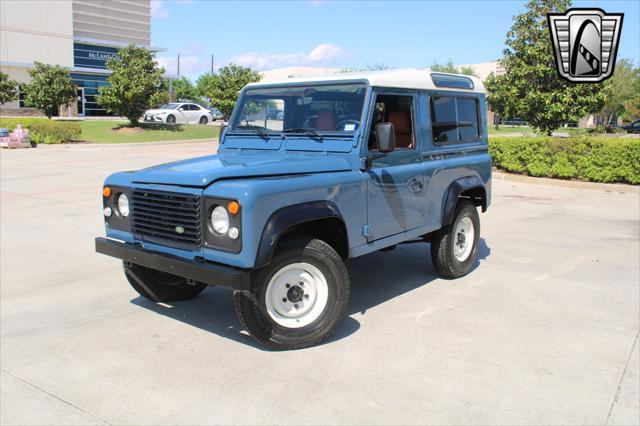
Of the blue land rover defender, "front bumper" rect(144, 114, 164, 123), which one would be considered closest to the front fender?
the blue land rover defender

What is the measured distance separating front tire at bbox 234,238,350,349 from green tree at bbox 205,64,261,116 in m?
28.1

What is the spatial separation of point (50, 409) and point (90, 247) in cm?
440

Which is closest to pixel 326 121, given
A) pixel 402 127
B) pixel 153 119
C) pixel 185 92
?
pixel 402 127

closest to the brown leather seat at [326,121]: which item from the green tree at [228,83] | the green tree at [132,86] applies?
the green tree at [132,86]

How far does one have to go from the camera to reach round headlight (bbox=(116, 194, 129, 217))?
482 centimetres

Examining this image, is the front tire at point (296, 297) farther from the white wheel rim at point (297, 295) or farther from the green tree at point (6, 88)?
the green tree at point (6, 88)

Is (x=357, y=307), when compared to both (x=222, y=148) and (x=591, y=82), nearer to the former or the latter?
(x=222, y=148)

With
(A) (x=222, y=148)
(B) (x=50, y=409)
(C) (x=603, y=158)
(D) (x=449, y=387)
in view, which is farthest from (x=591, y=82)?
(B) (x=50, y=409)

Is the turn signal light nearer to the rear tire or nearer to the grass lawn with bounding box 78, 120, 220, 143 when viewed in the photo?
the rear tire

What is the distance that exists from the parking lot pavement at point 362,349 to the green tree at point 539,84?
40.2 feet

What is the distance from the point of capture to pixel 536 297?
582 cm

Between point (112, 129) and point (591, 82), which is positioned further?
point (112, 129)

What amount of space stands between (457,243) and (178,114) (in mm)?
32408

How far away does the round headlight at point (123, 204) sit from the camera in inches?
190
